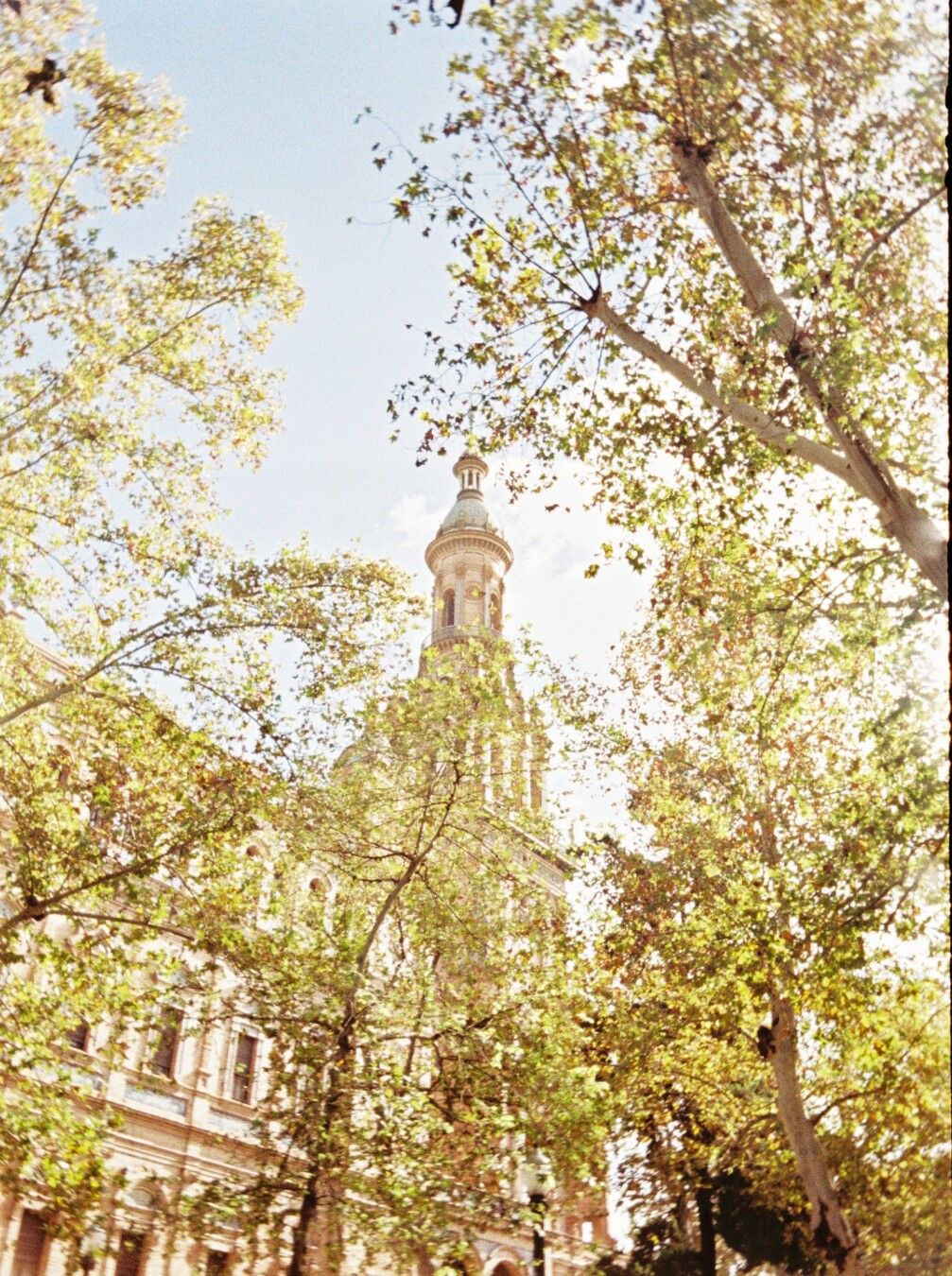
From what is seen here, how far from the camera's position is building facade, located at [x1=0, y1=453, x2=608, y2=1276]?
12438 mm

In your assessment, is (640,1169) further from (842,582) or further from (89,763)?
(842,582)

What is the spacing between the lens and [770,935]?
1139 cm

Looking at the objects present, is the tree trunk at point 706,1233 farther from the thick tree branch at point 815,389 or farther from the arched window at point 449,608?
the arched window at point 449,608

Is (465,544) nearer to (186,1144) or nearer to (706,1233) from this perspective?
(186,1144)

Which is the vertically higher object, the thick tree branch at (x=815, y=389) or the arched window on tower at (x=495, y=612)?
the arched window on tower at (x=495, y=612)

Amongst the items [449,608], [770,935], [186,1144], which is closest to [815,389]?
[770,935]

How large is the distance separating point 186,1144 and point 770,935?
14.6 meters

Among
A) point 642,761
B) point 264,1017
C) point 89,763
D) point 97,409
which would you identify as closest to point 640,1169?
point 642,761

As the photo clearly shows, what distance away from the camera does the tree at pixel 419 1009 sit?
11320 millimetres

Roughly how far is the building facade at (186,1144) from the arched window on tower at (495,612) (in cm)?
2305

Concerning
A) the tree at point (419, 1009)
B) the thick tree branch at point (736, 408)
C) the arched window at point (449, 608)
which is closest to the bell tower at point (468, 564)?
the arched window at point (449, 608)

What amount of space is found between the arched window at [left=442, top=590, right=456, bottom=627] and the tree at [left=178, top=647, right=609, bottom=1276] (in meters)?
36.7

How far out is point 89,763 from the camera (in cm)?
1253

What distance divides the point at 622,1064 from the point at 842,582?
37.0 ft
